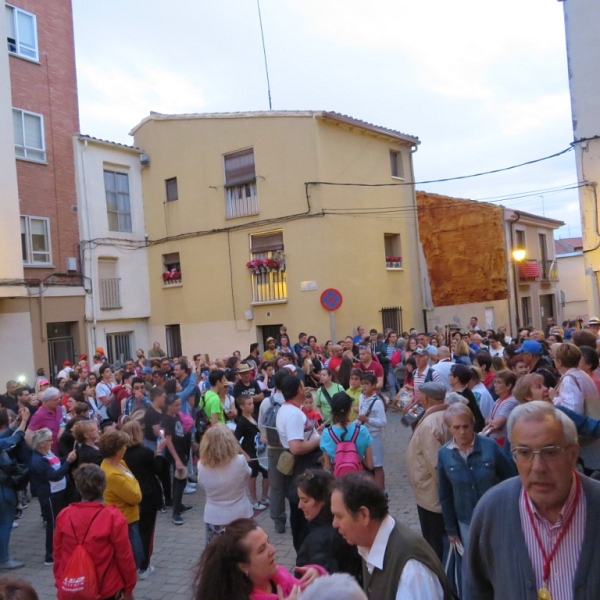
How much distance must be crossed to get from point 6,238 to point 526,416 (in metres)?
17.8

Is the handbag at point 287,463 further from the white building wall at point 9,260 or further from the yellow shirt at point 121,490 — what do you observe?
the white building wall at point 9,260

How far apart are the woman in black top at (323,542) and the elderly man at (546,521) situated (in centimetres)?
117

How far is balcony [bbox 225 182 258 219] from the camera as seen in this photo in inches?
816

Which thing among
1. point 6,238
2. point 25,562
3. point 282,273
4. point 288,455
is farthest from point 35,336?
point 288,455

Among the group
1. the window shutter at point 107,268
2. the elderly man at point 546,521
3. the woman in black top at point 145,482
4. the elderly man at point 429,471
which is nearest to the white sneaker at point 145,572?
the woman in black top at point 145,482

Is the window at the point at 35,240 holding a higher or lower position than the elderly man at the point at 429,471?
higher

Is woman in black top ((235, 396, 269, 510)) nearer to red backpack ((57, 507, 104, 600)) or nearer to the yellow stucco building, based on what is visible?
red backpack ((57, 507, 104, 600))

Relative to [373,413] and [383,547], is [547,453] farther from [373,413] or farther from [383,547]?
[373,413]

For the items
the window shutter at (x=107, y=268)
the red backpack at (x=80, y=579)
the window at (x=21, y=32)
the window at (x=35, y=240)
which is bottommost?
the red backpack at (x=80, y=579)

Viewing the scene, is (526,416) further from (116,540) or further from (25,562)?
(25,562)

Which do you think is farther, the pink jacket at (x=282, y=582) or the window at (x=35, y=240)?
the window at (x=35, y=240)

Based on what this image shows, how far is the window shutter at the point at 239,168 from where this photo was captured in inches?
809

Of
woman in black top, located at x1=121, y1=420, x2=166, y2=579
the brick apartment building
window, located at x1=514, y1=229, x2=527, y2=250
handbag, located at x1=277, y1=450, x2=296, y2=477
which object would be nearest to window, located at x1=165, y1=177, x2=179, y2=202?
the brick apartment building

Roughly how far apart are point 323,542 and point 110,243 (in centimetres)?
2027
